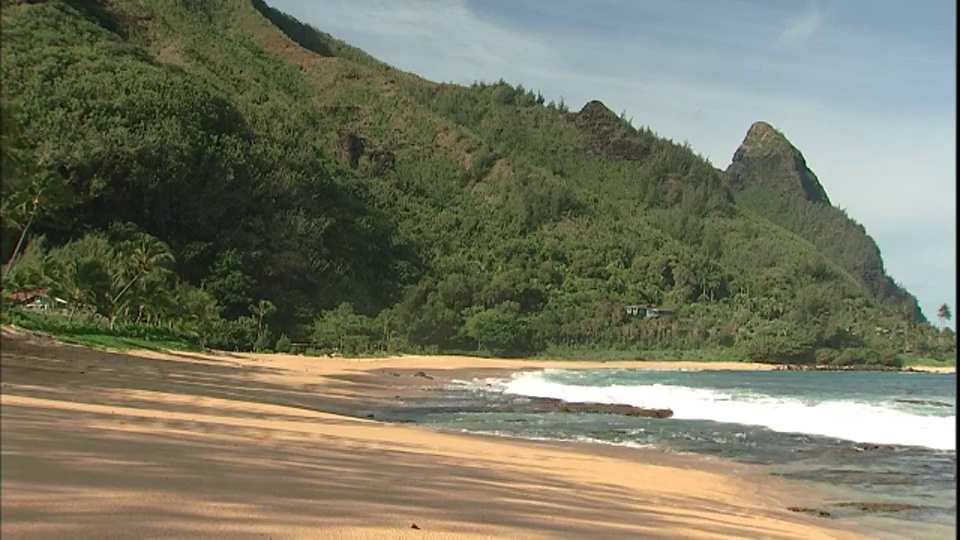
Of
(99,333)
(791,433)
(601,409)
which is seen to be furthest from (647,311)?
(791,433)

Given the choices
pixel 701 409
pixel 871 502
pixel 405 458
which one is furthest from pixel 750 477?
pixel 701 409

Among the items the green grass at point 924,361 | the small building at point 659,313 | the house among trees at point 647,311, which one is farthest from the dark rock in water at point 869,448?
the green grass at point 924,361

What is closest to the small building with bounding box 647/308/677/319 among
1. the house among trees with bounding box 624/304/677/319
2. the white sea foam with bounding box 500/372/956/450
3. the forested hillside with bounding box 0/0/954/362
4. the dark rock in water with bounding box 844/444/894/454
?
the house among trees with bounding box 624/304/677/319

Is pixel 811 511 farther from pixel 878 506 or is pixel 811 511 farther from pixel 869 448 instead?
pixel 869 448

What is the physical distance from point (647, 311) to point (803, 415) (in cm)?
9741

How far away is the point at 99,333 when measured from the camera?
29.3 meters

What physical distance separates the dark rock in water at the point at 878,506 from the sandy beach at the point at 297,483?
0.60 metres

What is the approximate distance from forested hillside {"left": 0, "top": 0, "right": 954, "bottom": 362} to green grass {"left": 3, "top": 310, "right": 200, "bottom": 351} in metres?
1.42

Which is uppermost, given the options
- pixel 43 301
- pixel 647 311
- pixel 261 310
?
pixel 647 311

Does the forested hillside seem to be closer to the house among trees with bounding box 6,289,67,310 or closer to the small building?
the house among trees with bounding box 6,289,67,310

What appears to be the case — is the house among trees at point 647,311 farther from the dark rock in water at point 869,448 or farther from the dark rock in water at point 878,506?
the dark rock in water at point 878,506

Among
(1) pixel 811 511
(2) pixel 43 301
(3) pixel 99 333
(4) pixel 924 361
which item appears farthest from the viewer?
(4) pixel 924 361

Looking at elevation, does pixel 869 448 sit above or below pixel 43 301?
below

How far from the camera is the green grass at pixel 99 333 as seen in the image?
23219 millimetres
